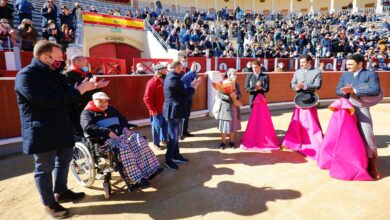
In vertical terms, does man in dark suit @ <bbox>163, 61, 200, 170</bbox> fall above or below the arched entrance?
below

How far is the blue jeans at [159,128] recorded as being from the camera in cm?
538

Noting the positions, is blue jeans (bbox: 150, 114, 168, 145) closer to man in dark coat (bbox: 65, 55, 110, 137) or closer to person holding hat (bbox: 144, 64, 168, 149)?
person holding hat (bbox: 144, 64, 168, 149)

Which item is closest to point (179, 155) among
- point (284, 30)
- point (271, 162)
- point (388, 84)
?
point (271, 162)

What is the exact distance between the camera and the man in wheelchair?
3398mm

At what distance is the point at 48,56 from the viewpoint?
2936mm

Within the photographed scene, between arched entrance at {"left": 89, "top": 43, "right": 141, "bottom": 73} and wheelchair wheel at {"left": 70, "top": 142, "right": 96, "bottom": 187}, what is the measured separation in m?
12.8

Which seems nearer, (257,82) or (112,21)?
(257,82)

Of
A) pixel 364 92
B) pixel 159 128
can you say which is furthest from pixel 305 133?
pixel 159 128

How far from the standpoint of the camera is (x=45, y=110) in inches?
115

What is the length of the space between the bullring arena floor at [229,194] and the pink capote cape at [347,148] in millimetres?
146

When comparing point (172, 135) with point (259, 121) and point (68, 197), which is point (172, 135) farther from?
point (259, 121)

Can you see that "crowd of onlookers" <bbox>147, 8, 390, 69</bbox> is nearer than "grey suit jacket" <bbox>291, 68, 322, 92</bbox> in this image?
No

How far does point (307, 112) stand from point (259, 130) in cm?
Answer: 97

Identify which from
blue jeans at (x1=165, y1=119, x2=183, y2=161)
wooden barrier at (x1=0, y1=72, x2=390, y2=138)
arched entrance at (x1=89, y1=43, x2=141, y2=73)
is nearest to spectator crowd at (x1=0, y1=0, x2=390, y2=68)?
arched entrance at (x1=89, y1=43, x2=141, y2=73)
